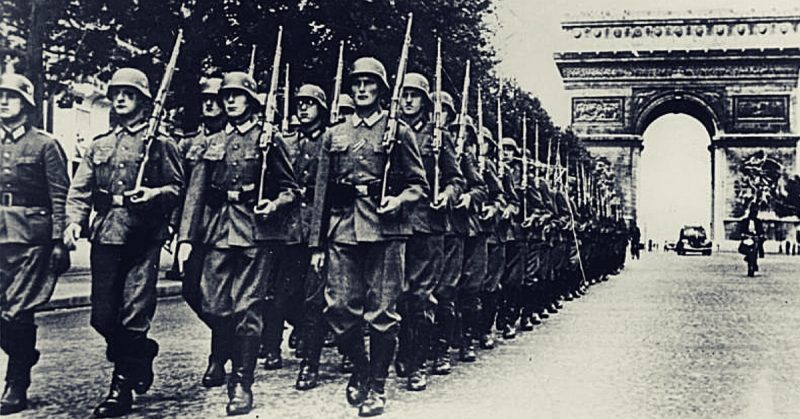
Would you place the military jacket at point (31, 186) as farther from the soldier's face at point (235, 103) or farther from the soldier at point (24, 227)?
the soldier's face at point (235, 103)

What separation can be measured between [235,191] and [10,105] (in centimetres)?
143

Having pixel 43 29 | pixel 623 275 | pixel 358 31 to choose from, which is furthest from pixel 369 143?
pixel 623 275

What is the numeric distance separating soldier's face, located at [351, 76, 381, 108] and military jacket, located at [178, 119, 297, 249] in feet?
1.88

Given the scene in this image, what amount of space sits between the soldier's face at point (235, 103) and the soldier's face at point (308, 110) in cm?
193

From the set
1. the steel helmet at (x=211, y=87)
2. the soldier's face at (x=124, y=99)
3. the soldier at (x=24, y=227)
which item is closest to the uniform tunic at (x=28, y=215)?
the soldier at (x=24, y=227)

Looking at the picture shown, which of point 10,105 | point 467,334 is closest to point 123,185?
point 10,105

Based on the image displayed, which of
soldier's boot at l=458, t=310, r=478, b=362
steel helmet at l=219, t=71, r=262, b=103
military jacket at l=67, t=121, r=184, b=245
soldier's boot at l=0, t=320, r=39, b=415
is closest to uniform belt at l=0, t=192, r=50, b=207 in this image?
military jacket at l=67, t=121, r=184, b=245

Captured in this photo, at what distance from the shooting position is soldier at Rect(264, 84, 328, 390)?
898 cm

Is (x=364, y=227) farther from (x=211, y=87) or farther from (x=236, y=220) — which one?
(x=211, y=87)

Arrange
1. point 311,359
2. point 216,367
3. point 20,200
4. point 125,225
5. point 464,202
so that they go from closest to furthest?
1. point 125,225
2. point 20,200
3. point 216,367
4. point 311,359
5. point 464,202

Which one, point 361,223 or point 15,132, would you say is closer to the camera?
point 15,132

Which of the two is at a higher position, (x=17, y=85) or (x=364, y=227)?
(x=17, y=85)

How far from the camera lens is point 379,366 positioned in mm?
7477

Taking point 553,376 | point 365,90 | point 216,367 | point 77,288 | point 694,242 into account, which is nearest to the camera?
point 365,90
